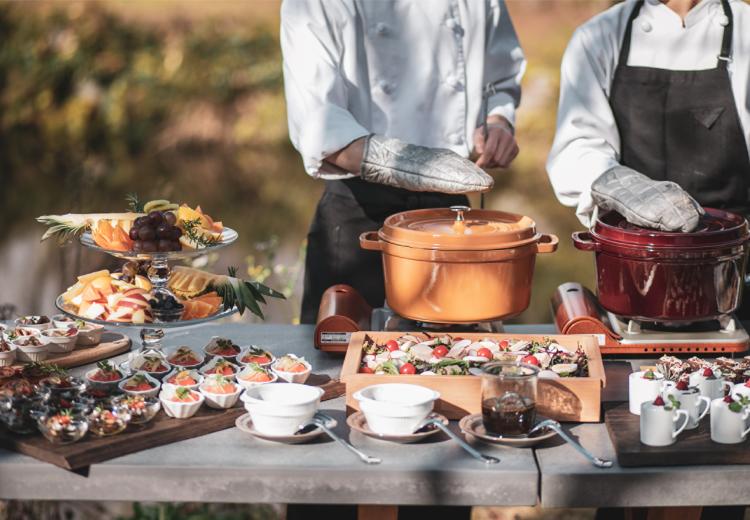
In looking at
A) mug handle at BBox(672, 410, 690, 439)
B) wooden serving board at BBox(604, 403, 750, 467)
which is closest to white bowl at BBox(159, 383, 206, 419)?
wooden serving board at BBox(604, 403, 750, 467)

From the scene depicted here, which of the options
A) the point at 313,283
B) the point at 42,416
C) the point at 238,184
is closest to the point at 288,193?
the point at 238,184

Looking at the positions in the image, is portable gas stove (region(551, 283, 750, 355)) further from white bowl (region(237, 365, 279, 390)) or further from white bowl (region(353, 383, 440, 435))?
white bowl (region(237, 365, 279, 390))

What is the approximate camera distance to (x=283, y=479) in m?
2.00

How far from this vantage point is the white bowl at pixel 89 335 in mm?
2682

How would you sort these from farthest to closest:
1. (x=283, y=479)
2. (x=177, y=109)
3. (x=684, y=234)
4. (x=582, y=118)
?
(x=177, y=109)
(x=582, y=118)
(x=684, y=234)
(x=283, y=479)

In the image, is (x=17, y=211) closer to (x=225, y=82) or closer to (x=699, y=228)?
(x=225, y=82)

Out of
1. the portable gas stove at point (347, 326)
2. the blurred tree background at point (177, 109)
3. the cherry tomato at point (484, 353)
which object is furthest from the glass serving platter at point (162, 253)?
the blurred tree background at point (177, 109)

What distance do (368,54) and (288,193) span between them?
4837 mm

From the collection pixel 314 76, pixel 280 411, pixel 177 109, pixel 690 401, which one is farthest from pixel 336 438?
pixel 177 109

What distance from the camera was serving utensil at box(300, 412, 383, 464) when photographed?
2033 mm

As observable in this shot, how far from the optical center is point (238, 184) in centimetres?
813

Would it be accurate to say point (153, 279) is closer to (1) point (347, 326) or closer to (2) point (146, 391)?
(2) point (146, 391)

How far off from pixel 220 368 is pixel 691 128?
1.47 metres

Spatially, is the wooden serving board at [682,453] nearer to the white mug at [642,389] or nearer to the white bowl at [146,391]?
the white mug at [642,389]
